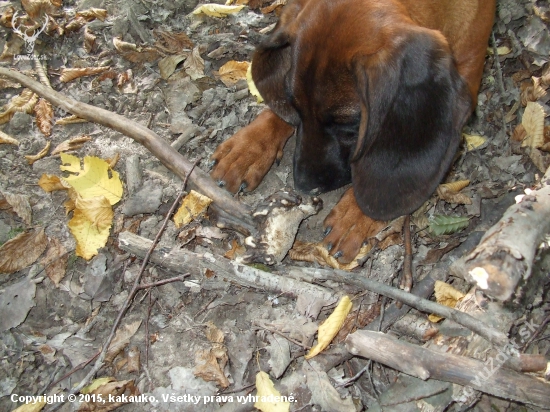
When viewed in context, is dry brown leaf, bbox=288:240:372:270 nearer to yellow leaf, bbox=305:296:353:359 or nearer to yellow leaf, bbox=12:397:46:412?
yellow leaf, bbox=305:296:353:359

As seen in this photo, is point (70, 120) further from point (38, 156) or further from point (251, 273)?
point (251, 273)

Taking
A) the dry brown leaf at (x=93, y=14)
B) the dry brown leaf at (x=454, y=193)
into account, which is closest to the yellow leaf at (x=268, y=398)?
the dry brown leaf at (x=454, y=193)

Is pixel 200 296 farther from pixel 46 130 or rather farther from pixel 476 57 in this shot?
pixel 476 57

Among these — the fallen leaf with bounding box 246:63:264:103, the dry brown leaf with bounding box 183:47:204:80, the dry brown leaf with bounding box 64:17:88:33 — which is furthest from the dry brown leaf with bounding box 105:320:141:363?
the dry brown leaf with bounding box 64:17:88:33

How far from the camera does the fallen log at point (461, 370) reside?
1.67m

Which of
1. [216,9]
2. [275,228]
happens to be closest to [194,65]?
[216,9]

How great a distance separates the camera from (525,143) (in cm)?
296

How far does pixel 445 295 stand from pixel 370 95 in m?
0.95

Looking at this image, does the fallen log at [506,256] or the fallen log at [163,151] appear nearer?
the fallen log at [506,256]

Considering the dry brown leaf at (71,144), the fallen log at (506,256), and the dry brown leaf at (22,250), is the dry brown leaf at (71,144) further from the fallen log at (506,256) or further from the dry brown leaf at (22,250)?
the fallen log at (506,256)

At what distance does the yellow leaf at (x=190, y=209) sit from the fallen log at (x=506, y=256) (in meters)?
1.38

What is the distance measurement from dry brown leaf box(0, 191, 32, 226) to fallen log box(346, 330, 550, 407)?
182 centimetres

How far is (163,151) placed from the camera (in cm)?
266

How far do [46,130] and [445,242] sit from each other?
7.75 ft
